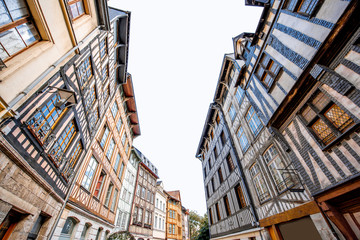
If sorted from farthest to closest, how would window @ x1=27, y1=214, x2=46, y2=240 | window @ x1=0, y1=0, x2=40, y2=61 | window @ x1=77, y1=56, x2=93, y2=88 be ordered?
window @ x1=77, y1=56, x2=93, y2=88 → window @ x1=27, y1=214, x2=46, y2=240 → window @ x1=0, y1=0, x2=40, y2=61

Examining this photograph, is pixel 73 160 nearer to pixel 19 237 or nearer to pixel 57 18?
pixel 19 237

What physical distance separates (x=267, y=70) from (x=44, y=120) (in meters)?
9.72

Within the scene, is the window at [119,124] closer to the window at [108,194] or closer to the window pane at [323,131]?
the window at [108,194]

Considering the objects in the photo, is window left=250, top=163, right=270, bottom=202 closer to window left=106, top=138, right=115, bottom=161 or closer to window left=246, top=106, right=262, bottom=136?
window left=246, top=106, right=262, bottom=136

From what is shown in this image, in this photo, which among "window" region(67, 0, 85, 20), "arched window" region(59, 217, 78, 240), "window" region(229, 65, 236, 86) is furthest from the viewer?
"window" region(229, 65, 236, 86)

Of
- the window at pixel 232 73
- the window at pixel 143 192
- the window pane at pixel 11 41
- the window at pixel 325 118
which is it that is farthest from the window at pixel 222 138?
the window at pixel 143 192

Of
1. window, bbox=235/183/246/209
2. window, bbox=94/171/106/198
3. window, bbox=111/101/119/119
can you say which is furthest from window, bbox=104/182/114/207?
window, bbox=235/183/246/209

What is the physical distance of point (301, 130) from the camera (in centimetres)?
568

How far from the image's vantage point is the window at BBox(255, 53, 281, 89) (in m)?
7.35

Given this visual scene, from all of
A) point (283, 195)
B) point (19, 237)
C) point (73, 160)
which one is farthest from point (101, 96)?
point (283, 195)

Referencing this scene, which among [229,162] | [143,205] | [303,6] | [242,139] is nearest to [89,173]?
[242,139]

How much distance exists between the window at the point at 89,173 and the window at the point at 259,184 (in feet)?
31.6

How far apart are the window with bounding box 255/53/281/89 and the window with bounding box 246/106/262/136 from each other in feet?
6.11

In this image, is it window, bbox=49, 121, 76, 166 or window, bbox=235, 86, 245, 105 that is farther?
window, bbox=235, 86, 245, 105
